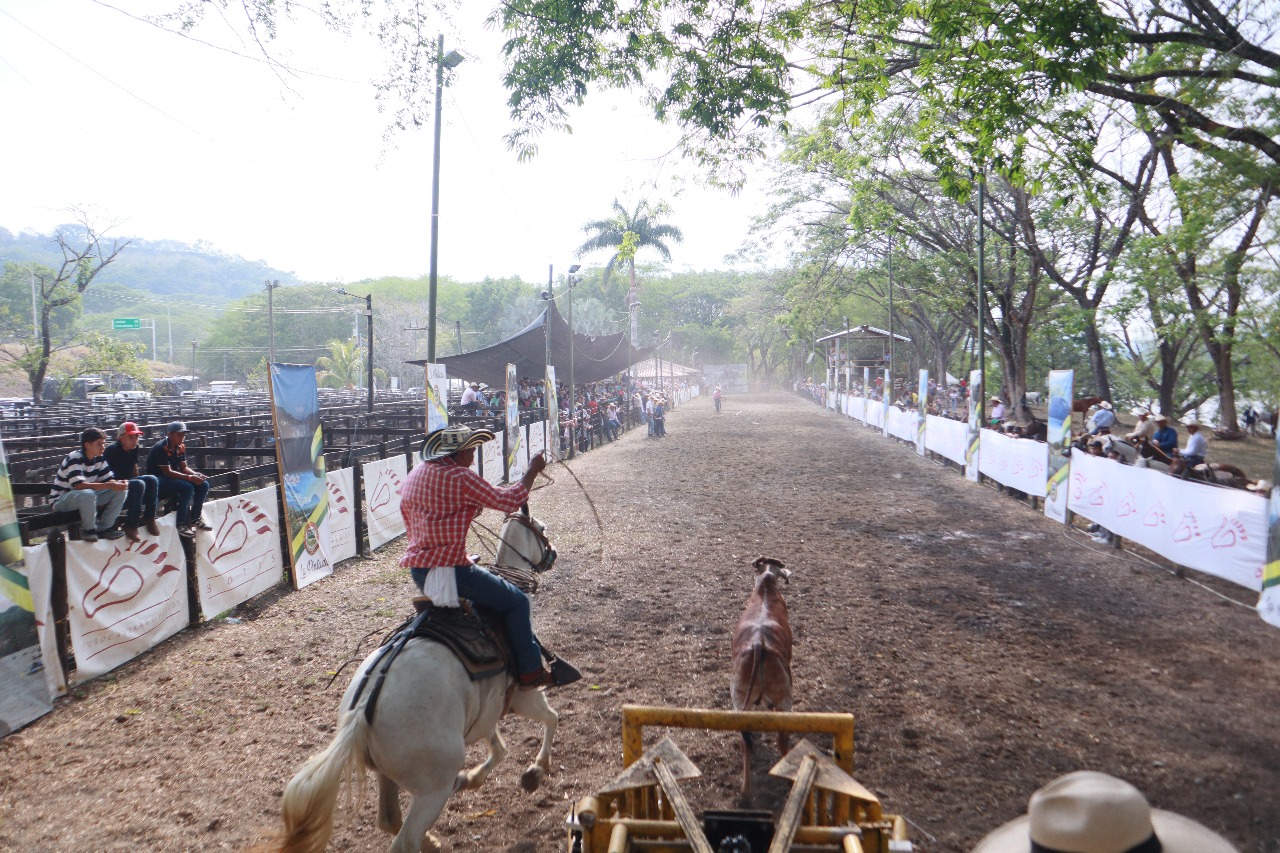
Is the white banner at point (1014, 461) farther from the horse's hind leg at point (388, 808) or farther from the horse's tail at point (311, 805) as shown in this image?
the horse's tail at point (311, 805)

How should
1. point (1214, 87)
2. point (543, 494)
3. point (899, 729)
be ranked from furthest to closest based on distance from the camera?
point (543, 494) → point (1214, 87) → point (899, 729)

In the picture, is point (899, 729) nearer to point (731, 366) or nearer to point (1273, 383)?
point (1273, 383)

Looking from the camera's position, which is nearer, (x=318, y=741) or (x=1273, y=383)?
(x=318, y=741)

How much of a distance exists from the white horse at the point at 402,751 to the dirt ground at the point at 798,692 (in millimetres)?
322

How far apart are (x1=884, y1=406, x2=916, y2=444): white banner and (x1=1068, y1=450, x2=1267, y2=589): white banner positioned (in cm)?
1315

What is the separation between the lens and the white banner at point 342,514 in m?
9.70

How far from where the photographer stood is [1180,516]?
350 inches

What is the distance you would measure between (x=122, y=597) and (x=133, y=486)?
999 mm

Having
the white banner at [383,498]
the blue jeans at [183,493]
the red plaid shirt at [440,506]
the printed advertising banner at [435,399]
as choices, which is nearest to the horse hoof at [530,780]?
the red plaid shirt at [440,506]

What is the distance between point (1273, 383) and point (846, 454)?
10.9m

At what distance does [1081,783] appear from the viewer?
1.65 meters

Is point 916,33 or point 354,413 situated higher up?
point 916,33

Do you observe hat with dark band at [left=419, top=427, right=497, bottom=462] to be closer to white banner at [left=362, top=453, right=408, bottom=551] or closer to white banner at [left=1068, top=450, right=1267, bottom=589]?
white banner at [left=362, top=453, right=408, bottom=551]

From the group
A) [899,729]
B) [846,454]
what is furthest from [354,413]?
[899,729]
